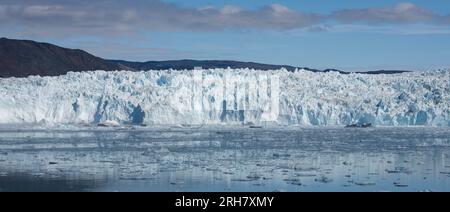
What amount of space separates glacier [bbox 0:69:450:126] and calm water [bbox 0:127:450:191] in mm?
5901

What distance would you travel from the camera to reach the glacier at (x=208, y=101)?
22312mm

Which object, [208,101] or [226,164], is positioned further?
[208,101]

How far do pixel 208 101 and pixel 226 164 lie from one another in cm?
1194

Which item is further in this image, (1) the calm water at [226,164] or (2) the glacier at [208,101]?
(2) the glacier at [208,101]

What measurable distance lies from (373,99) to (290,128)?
2.96 m

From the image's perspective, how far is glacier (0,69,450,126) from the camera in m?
22.3

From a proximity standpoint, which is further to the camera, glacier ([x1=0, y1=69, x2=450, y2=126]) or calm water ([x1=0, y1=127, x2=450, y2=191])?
glacier ([x1=0, y1=69, x2=450, y2=126])

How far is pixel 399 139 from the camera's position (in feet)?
54.6

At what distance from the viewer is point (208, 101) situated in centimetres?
2261

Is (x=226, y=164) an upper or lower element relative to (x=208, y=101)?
lower

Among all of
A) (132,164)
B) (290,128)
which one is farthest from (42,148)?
(290,128)

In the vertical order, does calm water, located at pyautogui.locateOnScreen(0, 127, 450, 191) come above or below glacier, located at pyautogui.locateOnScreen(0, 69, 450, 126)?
below

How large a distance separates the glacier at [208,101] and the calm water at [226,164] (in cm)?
590
